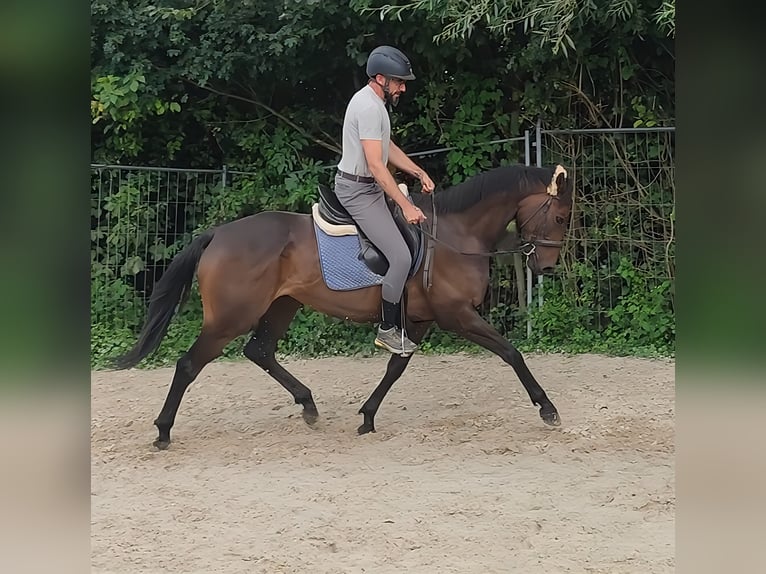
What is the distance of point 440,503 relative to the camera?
12.1ft

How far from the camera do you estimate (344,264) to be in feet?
15.3

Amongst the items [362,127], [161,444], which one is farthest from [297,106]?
[161,444]

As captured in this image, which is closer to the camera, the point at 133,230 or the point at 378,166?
the point at 378,166

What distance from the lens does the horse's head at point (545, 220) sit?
4820mm

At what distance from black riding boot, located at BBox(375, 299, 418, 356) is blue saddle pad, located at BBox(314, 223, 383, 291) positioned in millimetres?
225

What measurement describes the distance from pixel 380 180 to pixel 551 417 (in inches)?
75.3

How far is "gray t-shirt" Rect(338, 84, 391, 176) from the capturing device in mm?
4395

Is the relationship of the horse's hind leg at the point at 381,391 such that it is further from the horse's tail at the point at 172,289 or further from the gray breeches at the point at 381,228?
the horse's tail at the point at 172,289

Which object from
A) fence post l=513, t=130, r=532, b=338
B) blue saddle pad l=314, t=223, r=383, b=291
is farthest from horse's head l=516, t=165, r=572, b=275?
fence post l=513, t=130, r=532, b=338

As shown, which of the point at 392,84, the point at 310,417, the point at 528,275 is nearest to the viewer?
the point at 392,84

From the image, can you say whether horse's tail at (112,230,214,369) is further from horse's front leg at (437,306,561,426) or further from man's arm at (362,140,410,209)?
horse's front leg at (437,306,561,426)

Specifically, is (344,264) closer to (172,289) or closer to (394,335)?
(394,335)
